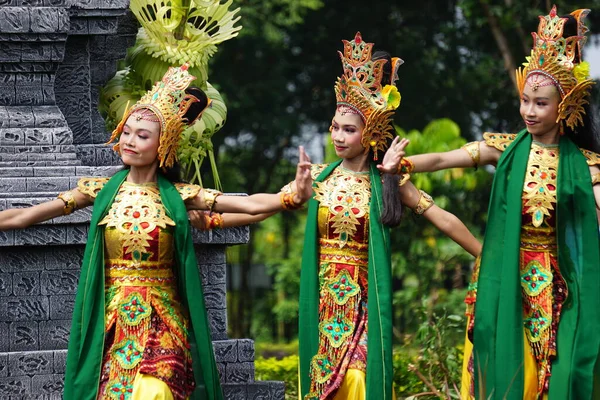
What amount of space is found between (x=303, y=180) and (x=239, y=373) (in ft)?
4.90

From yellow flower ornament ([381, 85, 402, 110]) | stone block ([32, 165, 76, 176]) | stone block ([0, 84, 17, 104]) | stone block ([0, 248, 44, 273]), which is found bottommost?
stone block ([0, 248, 44, 273])

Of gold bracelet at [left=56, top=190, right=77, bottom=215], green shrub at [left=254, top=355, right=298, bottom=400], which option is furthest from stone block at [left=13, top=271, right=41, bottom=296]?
green shrub at [left=254, top=355, right=298, bottom=400]

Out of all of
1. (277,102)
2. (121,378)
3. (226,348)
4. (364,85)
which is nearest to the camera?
(121,378)

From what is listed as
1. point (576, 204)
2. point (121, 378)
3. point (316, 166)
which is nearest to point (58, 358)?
point (121, 378)

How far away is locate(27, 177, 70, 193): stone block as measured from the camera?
23.3 feet

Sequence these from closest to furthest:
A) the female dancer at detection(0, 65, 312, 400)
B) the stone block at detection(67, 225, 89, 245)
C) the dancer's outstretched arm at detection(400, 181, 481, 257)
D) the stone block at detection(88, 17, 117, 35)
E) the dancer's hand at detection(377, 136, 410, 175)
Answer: the female dancer at detection(0, 65, 312, 400), the dancer's hand at detection(377, 136, 410, 175), the dancer's outstretched arm at detection(400, 181, 481, 257), the stone block at detection(67, 225, 89, 245), the stone block at detection(88, 17, 117, 35)

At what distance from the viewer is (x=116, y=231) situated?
6.35 m

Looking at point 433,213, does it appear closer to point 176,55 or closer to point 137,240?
point 137,240

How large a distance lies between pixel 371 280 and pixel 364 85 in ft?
3.02

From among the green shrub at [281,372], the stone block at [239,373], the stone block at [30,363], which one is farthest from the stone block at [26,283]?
the green shrub at [281,372]

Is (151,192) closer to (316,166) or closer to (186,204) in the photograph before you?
(186,204)

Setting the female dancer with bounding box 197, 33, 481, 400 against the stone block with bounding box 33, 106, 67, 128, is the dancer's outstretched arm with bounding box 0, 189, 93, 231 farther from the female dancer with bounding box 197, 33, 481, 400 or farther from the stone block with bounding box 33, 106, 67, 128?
the stone block with bounding box 33, 106, 67, 128

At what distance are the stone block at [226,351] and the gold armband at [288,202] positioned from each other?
1.20m

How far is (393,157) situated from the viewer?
639cm
